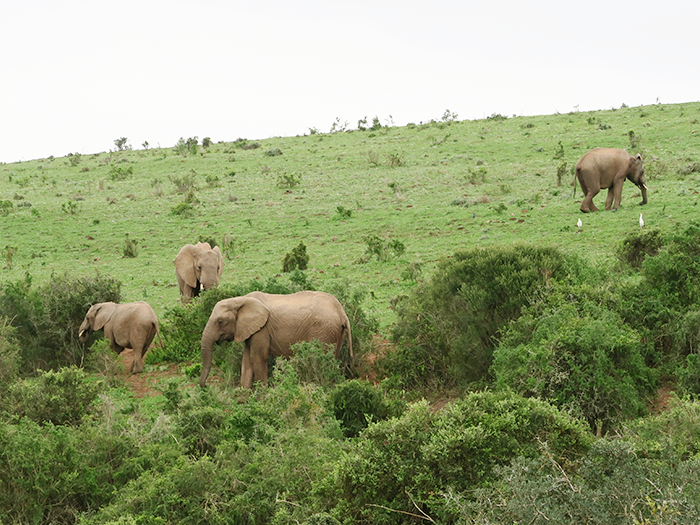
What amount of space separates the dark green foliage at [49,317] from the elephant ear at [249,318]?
402 centimetres

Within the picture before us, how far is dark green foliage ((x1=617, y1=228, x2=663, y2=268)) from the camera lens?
1458 centimetres

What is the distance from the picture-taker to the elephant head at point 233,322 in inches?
456

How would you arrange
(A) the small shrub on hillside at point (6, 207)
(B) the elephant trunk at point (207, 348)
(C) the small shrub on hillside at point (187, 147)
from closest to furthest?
(B) the elephant trunk at point (207, 348), (A) the small shrub on hillside at point (6, 207), (C) the small shrub on hillside at point (187, 147)

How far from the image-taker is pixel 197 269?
16984 millimetres

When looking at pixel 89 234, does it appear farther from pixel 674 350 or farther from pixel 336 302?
pixel 674 350

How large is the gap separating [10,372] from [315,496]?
749cm

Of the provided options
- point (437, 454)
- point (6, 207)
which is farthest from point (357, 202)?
point (437, 454)

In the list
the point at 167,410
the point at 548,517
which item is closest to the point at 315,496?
the point at 548,517

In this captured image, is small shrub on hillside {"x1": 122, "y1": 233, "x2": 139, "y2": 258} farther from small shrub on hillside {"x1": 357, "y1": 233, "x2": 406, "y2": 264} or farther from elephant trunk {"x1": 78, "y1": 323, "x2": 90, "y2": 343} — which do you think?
elephant trunk {"x1": 78, "y1": 323, "x2": 90, "y2": 343}

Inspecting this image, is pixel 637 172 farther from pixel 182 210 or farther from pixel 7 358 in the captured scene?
pixel 7 358

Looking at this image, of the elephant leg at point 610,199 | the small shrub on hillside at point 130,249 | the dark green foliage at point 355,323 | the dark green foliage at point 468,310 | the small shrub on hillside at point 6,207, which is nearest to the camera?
the dark green foliage at point 468,310

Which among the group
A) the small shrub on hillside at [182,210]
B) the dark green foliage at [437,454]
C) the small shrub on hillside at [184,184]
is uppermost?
the small shrub on hillside at [184,184]

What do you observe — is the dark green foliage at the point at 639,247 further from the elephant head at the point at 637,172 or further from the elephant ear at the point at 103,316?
the elephant ear at the point at 103,316

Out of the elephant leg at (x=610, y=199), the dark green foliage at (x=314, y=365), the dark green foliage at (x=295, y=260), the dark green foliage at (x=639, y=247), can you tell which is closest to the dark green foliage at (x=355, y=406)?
the dark green foliage at (x=314, y=365)
